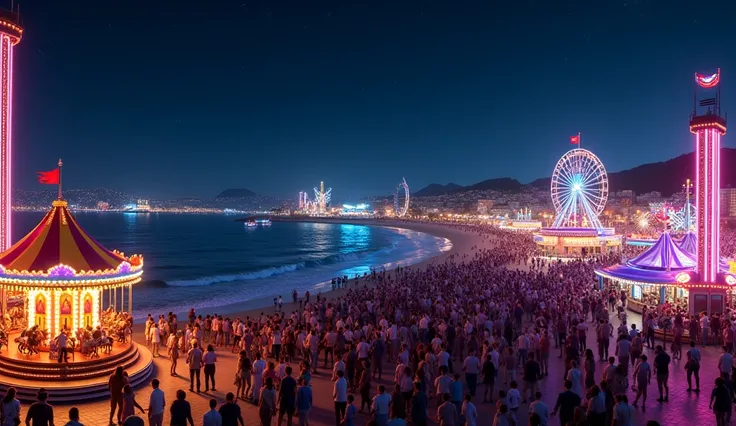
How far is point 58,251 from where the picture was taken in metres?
13.0

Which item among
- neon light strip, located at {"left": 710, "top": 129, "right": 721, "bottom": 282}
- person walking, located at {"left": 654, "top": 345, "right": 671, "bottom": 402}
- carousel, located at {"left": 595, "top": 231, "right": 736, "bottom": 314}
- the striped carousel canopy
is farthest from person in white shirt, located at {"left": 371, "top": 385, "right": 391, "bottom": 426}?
neon light strip, located at {"left": 710, "top": 129, "right": 721, "bottom": 282}

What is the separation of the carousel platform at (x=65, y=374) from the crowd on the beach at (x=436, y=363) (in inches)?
40.5

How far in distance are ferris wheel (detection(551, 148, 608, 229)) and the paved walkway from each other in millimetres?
36634

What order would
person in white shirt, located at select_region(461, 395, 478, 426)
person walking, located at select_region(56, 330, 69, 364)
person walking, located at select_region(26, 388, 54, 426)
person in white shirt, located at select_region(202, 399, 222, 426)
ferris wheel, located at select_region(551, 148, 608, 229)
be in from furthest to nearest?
ferris wheel, located at select_region(551, 148, 608, 229), person walking, located at select_region(56, 330, 69, 364), person walking, located at select_region(26, 388, 54, 426), person in white shirt, located at select_region(461, 395, 478, 426), person in white shirt, located at select_region(202, 399, 222, 426)

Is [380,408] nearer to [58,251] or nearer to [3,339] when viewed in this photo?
[58,251]

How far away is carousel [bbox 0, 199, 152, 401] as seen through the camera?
11281mm

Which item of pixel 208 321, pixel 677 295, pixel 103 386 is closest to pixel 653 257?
pixel 677 295

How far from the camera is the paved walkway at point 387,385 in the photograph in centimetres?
949

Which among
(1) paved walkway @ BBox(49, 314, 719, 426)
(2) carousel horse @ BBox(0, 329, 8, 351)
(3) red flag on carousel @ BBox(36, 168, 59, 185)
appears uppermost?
(3) red flag on carousel @ BBox(36, 168, 59, 185)

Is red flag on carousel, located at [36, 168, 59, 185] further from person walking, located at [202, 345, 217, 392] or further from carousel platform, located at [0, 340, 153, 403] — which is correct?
person walking, located at [202, 345, 217, 392]

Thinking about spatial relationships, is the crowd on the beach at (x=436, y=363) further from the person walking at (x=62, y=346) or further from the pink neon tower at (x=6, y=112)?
the pink neon tower at (x=6, y=112)

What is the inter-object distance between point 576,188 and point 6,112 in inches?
1781

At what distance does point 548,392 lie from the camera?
10.9 metres

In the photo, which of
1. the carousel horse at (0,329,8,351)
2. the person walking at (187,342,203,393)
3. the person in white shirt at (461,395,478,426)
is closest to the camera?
the person in white shirt at (461,395,478,426)
